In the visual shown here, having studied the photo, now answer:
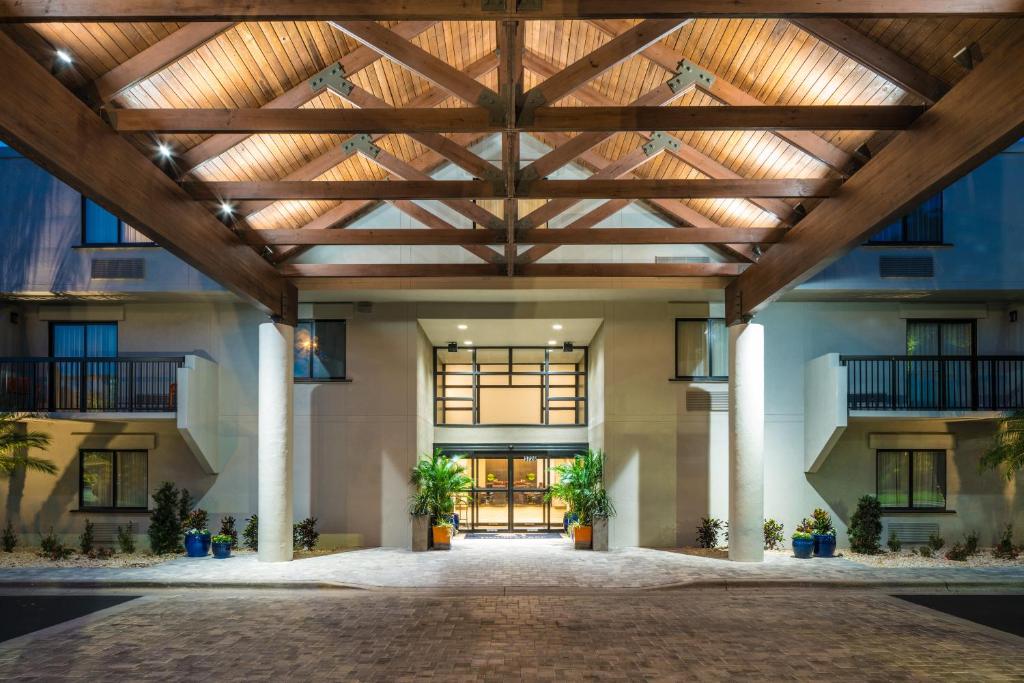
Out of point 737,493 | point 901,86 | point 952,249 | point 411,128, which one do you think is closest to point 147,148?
point 411,128

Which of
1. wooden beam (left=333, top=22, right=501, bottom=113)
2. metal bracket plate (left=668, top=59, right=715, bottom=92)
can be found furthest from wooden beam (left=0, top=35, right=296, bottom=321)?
metal bracket plate (left=668, top=59, right=715, bottom=92)

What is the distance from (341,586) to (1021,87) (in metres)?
10.4

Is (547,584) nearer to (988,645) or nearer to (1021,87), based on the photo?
(988,645)

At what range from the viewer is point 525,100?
6859 mm

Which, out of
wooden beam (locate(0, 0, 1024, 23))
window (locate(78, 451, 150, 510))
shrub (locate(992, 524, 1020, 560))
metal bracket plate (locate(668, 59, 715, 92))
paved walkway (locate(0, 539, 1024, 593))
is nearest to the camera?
wooden beam (locate(0, 0, 1024, 23))

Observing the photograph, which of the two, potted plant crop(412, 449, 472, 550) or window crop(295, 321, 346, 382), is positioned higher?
window crop(295, 321, 346, 382)

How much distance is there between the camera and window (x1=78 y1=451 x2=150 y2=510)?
14766 mm

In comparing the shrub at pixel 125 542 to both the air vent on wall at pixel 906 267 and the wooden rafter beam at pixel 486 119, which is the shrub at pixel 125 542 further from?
the air vent on wall at pixel 906 267

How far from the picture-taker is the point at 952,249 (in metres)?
13.7

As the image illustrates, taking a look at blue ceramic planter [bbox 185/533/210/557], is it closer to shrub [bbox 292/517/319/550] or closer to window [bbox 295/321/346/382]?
shrub [bbox 292/517/319/550]

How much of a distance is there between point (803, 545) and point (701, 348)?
4458 millimetres

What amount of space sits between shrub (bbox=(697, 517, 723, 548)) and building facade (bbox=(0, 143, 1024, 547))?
0.26m

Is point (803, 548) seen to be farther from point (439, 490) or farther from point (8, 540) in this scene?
point (8, 540)

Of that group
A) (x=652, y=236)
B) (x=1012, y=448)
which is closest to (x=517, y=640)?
(x=652, y=236)
